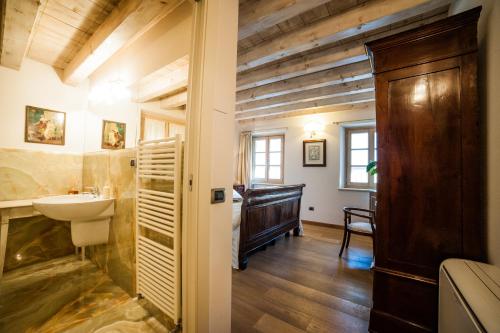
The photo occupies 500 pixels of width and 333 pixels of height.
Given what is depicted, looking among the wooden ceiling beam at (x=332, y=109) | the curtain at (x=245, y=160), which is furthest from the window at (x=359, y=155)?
the curtain at (x=245, y=160)

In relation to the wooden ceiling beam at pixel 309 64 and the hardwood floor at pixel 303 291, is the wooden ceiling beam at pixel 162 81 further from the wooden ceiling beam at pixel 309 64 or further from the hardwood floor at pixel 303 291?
the hardwood floor at pixel 303 291

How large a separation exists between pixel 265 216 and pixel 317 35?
221cm

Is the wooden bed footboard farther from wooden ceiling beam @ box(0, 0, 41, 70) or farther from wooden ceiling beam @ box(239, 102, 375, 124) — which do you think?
wooden ceiling beam @ box(0, 0, 41, 70)

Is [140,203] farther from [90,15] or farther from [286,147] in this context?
[286,147]

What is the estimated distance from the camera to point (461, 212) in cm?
117

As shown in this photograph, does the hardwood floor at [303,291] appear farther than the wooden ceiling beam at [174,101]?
No

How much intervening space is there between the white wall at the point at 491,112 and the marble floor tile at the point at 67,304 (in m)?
2.15

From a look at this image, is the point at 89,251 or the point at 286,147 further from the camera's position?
the point at 286,147

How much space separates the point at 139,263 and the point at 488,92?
2.69m

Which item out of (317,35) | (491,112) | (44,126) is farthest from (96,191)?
(491,112)

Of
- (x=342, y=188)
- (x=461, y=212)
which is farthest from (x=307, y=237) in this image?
(x=461, y=212)

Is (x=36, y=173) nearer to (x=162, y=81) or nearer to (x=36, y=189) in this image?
(x=36, y=189)

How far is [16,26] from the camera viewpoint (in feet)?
4.92

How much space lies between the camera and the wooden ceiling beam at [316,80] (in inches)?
105
